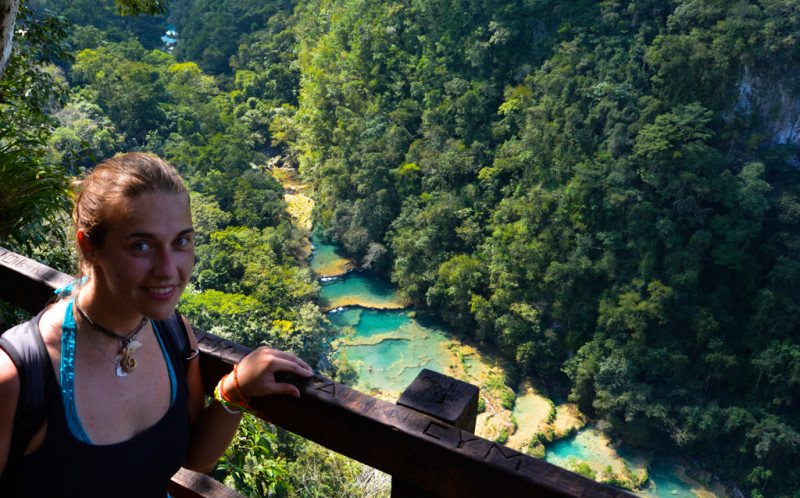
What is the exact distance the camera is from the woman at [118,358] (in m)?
0.96

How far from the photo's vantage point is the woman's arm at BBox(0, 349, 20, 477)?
0.88 m

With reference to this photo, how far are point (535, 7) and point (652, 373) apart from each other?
13487 mm

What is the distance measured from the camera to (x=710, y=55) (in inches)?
705

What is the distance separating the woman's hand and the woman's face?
0.17 metres

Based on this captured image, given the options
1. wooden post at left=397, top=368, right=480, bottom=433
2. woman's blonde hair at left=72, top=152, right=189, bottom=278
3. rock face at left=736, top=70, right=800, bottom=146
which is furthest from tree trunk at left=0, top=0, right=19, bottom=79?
rock face at left=736, top=70, right=800, bottom=146

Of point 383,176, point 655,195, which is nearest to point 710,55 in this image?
point 655,195

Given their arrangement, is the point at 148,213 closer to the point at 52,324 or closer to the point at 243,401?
the point at 52,324

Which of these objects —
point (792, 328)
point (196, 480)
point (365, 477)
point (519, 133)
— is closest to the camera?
point (196, 480)

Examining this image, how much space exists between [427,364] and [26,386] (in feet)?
53.6

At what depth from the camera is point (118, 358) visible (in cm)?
105

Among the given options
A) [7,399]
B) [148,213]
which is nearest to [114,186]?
[148,213]

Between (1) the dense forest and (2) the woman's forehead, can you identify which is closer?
(2) the woman's forehead

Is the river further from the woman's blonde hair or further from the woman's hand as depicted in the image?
the woman's blonde hair

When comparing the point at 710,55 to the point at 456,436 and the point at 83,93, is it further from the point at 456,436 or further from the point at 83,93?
the point at 83,93
